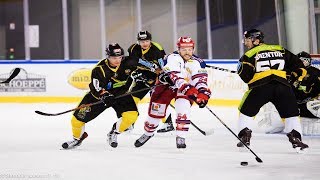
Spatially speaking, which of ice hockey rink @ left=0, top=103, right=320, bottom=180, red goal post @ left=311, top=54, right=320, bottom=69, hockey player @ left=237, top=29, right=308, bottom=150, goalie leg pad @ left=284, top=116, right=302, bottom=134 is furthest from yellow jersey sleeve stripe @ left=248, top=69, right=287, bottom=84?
red goal post @ left=311, top=54, right=320, bottom=69

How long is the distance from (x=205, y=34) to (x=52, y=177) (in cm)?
736

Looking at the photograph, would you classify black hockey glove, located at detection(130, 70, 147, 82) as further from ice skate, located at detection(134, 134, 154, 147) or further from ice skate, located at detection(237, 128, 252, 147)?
ice skate, located at detection(237, 128, 252, 147)

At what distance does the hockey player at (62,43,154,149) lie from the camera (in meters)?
5.21

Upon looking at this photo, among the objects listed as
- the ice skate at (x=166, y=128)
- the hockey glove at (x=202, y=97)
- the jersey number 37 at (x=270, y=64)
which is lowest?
the ice skate at (x=166, y=128)

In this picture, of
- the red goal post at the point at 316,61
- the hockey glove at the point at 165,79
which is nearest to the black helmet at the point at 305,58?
the red goal post at the point at 316,61

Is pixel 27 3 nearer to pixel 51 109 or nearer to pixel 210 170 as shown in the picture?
pixel 51 109

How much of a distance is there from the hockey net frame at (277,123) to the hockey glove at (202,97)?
158 centimetres

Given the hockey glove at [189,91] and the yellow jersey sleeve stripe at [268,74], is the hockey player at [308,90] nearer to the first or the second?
the yellow jersey sleeve stripe at [268,74]

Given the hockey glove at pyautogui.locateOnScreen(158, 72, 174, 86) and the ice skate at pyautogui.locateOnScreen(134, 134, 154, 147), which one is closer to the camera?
the hockey glove at pyautogui.locateOnScreen(158, 72, 174, 86)

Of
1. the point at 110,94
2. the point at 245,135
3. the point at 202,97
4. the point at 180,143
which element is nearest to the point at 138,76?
the point at 110,94

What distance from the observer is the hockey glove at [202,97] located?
4.78m

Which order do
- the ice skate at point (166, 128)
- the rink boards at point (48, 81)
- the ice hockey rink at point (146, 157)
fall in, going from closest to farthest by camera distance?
1. the ice hockey rink at point (146, 157)
2. the ice skate at point (166, 128)
3. the rink boards at point (48, 81)

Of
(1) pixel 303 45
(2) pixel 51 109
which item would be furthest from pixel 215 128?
(1) pixel 303 45

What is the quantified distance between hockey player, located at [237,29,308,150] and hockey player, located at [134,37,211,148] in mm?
321
